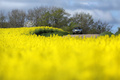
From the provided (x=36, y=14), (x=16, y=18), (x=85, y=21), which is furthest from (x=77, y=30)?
(x=16, y=18)

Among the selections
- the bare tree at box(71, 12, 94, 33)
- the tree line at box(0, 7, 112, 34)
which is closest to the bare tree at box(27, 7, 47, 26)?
the tree line at box(0, 7, 112, 34)

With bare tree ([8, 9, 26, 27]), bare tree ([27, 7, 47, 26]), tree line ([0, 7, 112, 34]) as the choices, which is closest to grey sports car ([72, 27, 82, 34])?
tree line ([0, 7, 112, 34])

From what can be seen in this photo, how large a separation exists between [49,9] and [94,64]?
32444 millimetres

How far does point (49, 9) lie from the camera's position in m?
33.1

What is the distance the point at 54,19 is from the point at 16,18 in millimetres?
10548

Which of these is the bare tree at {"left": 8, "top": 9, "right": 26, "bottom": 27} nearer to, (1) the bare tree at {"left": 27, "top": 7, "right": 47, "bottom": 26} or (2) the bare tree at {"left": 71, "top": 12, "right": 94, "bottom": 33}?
(1) the bare tree at {"left": 27, "top": 7, "right": 47, "bottom": 26}

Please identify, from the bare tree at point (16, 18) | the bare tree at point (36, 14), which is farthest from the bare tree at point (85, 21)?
the bare tree at point (16, 18)

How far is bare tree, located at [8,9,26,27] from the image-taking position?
35438 mm

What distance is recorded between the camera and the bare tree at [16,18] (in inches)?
1395

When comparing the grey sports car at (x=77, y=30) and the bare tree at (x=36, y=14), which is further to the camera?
the bare tree at (x=36, y=14)

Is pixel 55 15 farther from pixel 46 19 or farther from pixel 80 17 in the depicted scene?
pixel 80 17

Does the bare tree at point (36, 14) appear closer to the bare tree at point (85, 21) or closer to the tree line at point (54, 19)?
the tree line at point (54, 19)

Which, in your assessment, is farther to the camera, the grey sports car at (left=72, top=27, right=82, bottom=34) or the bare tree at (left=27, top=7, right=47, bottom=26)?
the bare tree at (left=27, top=7, right=47, bottom=26)

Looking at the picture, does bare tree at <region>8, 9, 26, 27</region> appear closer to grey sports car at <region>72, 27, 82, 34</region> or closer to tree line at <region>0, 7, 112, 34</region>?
tree line at <region>0, 7, 112, 34</region>
